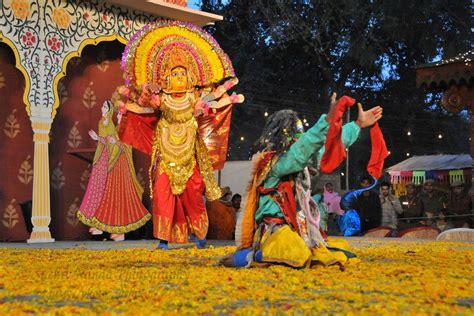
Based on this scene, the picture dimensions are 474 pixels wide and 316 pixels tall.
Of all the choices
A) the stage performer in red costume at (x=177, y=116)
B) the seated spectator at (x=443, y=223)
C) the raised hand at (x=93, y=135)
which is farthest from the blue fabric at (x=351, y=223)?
the raised hand at (x=93, y=135)

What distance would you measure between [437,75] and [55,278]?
808 cm

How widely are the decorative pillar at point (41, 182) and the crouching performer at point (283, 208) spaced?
443 centimetres

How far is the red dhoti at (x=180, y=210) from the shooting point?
8469mm

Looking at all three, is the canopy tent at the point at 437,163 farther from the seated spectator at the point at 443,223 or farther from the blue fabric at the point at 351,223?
the blue fabric at the point at 351,223

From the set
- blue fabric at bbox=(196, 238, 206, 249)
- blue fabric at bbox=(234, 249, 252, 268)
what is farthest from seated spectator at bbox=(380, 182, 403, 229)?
blue fabric at bbox=(234, 249, 252, 268)

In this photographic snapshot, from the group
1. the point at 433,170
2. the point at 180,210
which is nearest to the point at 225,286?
the point at 180,210

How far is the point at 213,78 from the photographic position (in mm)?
9320

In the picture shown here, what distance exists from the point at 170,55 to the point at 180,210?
1897 mm

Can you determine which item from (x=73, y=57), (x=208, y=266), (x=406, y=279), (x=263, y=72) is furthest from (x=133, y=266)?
(x=263, y=72)

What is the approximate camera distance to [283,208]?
5984mm

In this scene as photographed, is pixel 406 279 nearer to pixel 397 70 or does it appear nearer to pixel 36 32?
pixel 36 32

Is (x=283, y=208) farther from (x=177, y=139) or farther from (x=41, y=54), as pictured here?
(x=41, y=54)

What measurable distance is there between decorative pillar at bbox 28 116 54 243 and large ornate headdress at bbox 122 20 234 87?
1755mm

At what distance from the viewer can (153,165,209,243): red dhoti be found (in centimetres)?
847
